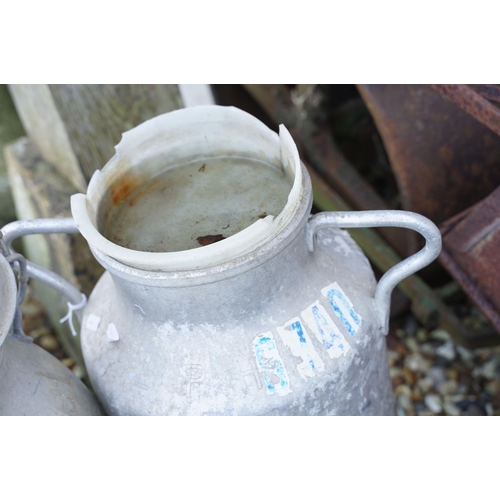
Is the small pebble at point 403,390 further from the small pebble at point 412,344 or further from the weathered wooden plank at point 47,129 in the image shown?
the weathered wooden plank at point 47,129

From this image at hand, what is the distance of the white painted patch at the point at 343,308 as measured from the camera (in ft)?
4.26

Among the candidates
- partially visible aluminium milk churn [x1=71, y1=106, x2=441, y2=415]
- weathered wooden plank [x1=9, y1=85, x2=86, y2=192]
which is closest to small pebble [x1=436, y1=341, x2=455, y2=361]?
partially visible aluminium milk churn [x1=71, y1=106, x2=441, y2=415]

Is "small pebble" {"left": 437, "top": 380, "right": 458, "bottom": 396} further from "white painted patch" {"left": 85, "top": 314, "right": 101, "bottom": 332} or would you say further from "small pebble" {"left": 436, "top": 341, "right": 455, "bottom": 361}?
"white painted patch" {"left": 85, "top": 314, "right": 101, "bottom": 332}

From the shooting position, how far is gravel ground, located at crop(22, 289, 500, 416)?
6.83ft

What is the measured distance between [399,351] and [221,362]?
4.03ft

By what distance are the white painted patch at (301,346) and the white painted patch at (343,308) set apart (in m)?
0.10

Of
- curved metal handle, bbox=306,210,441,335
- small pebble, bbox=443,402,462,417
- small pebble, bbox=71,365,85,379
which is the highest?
curved metal handle, bbox=306,210,441,335

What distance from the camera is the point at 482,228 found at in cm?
163

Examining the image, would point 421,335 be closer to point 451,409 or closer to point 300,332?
point 451,409

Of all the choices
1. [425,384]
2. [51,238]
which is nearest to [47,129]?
[51,238]

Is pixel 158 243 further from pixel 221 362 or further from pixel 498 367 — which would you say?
pixel 498 367

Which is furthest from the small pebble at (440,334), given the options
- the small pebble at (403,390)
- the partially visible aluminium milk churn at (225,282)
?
the partially visible aluminium milk churn at (225,282)

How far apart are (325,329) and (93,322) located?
553 mm

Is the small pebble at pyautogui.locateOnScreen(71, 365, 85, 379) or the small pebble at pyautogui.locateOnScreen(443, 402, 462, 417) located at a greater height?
the small pebble at pyautogui.locateOnScreen(443, 402, 462, 417)
